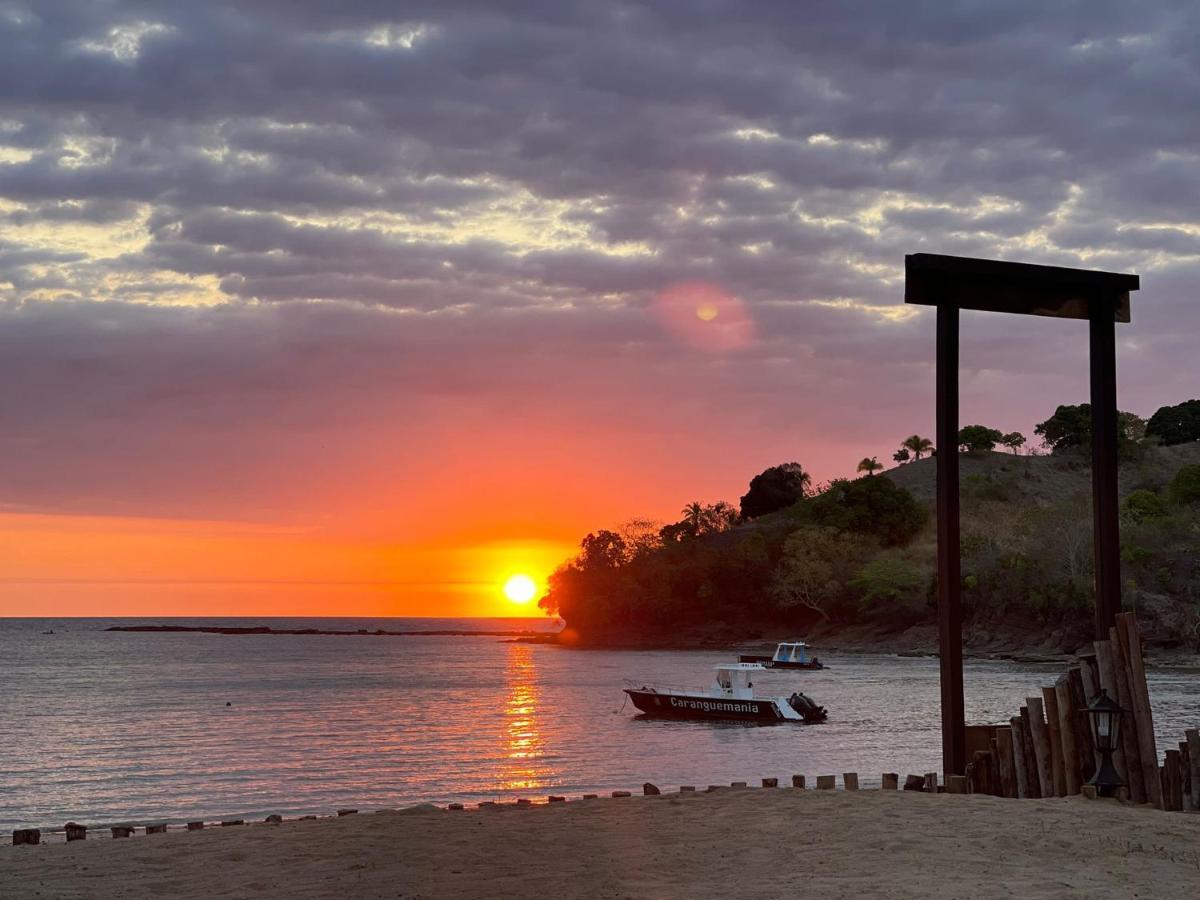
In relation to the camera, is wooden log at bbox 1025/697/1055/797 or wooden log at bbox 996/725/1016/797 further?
wooden log at bbox 996/725/1016/797

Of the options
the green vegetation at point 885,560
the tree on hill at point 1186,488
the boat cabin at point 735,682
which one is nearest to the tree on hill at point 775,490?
the green vegetation at point 885,560

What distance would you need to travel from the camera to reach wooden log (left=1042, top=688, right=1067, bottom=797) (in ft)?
45.9

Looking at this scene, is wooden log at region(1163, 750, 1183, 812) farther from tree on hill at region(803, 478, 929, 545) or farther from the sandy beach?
tree on hill at region(803, 478, 929, 545)

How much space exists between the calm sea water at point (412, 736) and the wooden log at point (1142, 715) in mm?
19048

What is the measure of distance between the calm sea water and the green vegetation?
20970 millimetres

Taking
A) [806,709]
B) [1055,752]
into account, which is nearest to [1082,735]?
[1055,752]

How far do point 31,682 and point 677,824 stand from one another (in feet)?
317

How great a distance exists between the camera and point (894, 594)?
13425 cm

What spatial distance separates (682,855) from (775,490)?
175605mm

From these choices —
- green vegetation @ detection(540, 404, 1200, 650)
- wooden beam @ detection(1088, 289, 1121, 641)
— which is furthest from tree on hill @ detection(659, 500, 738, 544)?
wooden beam @ detection(1088, 289, 1121, 641)

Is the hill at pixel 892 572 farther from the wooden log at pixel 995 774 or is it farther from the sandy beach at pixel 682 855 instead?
the sandy beach at pixel 682 855

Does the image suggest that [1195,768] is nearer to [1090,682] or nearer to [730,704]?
[1090,682]

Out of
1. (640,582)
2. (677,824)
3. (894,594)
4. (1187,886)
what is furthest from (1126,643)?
(640,582)

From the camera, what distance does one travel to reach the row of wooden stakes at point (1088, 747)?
1348 cm
